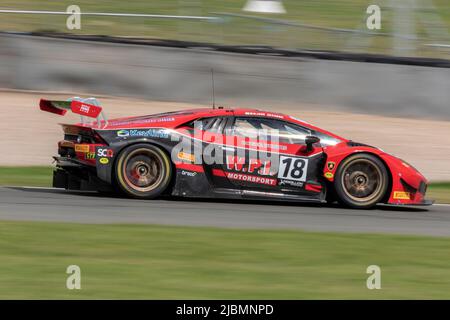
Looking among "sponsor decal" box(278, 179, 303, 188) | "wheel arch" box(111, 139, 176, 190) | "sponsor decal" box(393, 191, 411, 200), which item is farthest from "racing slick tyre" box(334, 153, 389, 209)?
"wheel arch" box(111, 139, 176, 190)

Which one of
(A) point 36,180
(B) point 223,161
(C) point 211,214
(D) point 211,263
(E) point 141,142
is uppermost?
(E) point 141,142

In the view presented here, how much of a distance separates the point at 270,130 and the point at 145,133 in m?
1.60

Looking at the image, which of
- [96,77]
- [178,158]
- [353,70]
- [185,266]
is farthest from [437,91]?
[185,266]

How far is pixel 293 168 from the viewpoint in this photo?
36.4 feet

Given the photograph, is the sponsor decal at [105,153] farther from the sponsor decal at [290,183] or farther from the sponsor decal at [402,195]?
the sponsor decal at [402,195]

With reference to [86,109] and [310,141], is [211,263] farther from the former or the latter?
[86,109]

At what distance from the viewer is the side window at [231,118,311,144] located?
11.1m

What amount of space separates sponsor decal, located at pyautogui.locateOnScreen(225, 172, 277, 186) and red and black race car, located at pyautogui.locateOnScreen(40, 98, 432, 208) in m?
0.01

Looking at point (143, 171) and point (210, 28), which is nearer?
point (143, 171)

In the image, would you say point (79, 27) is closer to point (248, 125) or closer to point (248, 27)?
point (248, 27)

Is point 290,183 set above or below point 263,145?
below

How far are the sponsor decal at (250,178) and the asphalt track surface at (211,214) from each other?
0.35m

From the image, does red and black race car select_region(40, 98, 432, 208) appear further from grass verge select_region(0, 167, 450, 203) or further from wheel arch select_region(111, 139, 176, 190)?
grass verge select_region(0, 167, 450, 203)

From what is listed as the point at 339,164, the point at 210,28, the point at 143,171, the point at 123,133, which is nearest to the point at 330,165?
the point at 339,164
